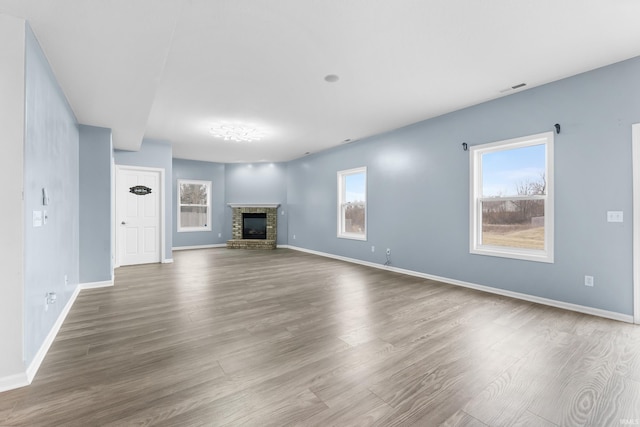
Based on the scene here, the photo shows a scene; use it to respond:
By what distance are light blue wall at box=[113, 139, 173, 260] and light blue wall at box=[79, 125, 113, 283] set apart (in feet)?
5.92

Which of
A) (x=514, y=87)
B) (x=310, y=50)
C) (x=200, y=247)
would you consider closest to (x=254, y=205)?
(x=200, y=247)

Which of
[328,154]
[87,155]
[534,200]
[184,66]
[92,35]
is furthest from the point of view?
[328,154]

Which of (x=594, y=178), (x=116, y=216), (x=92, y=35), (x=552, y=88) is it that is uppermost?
(x=552, y=88)

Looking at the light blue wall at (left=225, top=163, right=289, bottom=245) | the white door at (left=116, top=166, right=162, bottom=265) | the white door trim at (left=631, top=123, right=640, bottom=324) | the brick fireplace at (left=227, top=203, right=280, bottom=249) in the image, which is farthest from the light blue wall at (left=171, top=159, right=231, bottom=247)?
the white door trim at (left=631, top=123, right=640, bottom=324)

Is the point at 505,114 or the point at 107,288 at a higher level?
the point at 505,114

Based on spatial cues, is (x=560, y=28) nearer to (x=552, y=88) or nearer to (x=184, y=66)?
(x=552, y=88)

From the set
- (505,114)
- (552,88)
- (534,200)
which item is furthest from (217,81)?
(534,200)

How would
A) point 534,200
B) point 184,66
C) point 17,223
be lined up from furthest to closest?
1. point 534,200
2. point 184,66
3. point 17,223

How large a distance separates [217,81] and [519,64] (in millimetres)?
3390

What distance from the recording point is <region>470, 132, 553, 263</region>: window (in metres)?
3.61

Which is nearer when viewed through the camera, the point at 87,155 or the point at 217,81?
the point at 217,81

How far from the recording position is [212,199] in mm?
9031

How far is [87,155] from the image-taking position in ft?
13.8

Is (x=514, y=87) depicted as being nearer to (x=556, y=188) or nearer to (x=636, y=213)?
(x=556, y=188)
